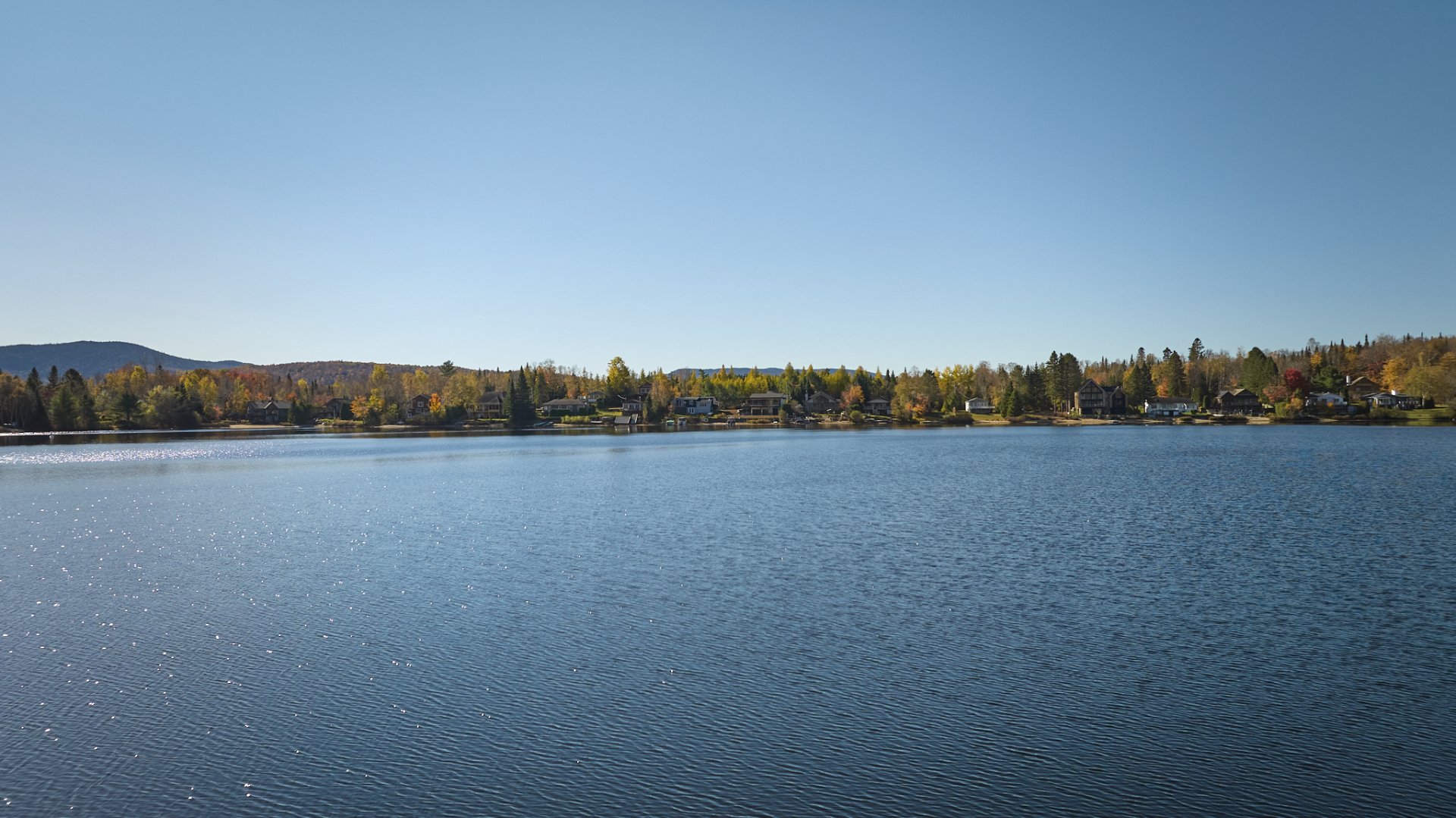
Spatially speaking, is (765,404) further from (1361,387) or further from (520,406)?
(1361,387)

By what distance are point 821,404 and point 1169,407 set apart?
68.4 m

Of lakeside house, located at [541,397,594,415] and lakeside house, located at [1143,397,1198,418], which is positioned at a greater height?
lakeside house, located at [541,397,594,415]

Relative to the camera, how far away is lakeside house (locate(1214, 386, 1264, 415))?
139000mm

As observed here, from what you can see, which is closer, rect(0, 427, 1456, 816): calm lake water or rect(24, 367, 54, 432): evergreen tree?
rect(0, 427, 1456, 816): calm lake water

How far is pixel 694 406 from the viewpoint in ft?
620

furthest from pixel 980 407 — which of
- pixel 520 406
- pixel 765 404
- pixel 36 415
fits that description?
pixel 36 415

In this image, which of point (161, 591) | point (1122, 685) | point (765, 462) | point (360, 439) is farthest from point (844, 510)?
point (360, 439)

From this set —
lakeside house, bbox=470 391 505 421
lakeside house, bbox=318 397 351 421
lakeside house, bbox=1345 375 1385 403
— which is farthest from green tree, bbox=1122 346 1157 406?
lakeside house, bbox=318 397 351 421

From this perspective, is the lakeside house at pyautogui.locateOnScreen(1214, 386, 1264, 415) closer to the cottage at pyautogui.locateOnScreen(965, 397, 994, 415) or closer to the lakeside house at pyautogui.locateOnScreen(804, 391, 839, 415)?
the cottage at pyautogui.locateOnScreen(965, 397, 994, 415)

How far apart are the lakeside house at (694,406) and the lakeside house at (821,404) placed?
23717 mm

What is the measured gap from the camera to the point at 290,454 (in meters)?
82.9

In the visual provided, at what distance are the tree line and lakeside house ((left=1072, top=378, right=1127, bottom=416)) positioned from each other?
139 inches

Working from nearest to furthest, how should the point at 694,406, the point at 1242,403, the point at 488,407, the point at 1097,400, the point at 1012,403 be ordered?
the point at 1242,403
the point at 1012,403
the point at 1097,400
the point at 488,407
the point at 694,406

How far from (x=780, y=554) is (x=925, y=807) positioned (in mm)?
16387
